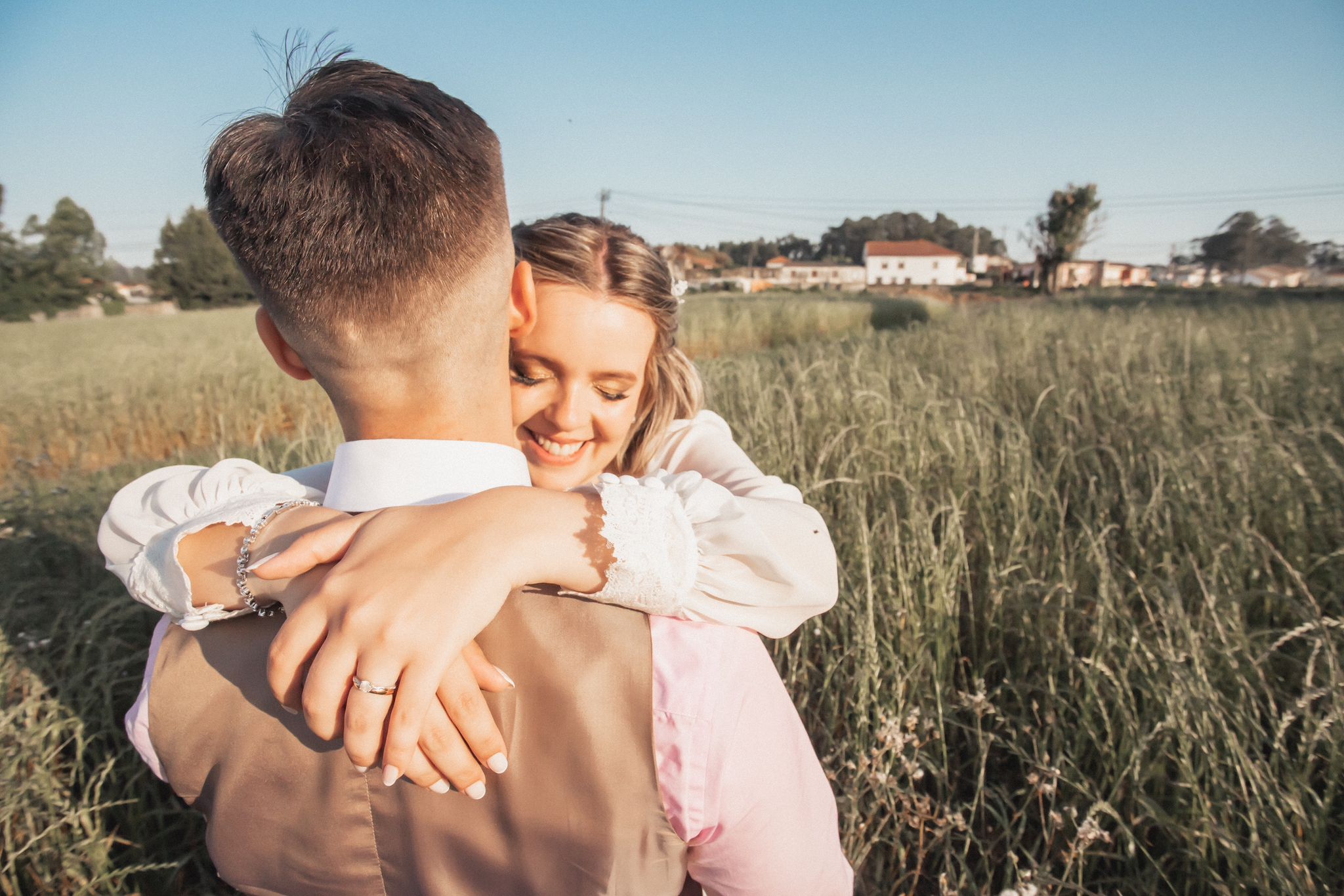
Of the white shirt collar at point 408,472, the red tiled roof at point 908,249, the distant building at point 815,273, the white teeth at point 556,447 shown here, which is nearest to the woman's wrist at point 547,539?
the white shirt collar at point 408,472

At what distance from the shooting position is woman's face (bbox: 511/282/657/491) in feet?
5.10

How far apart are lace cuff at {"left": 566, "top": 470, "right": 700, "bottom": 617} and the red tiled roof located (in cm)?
7952

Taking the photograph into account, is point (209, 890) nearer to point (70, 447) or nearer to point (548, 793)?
point (548, 793)

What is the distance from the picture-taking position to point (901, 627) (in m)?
2.03

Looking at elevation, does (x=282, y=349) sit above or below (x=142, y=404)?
above

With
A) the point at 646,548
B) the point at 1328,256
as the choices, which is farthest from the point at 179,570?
the point at 1328,256

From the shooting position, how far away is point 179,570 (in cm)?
74

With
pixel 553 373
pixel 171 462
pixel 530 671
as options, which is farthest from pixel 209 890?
pixel 171 462

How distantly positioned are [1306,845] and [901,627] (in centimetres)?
92

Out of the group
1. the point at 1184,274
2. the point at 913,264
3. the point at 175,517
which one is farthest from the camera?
the point at 913,264

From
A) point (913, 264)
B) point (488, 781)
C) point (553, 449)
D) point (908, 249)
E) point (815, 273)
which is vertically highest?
point (908, 249)

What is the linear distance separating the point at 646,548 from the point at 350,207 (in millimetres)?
504

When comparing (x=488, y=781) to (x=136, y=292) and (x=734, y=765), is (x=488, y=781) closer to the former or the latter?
(x=734, y=765)

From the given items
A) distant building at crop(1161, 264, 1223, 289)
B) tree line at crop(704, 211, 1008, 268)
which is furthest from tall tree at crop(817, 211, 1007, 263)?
distant building at crop(1161, 264, 1223, 289)
